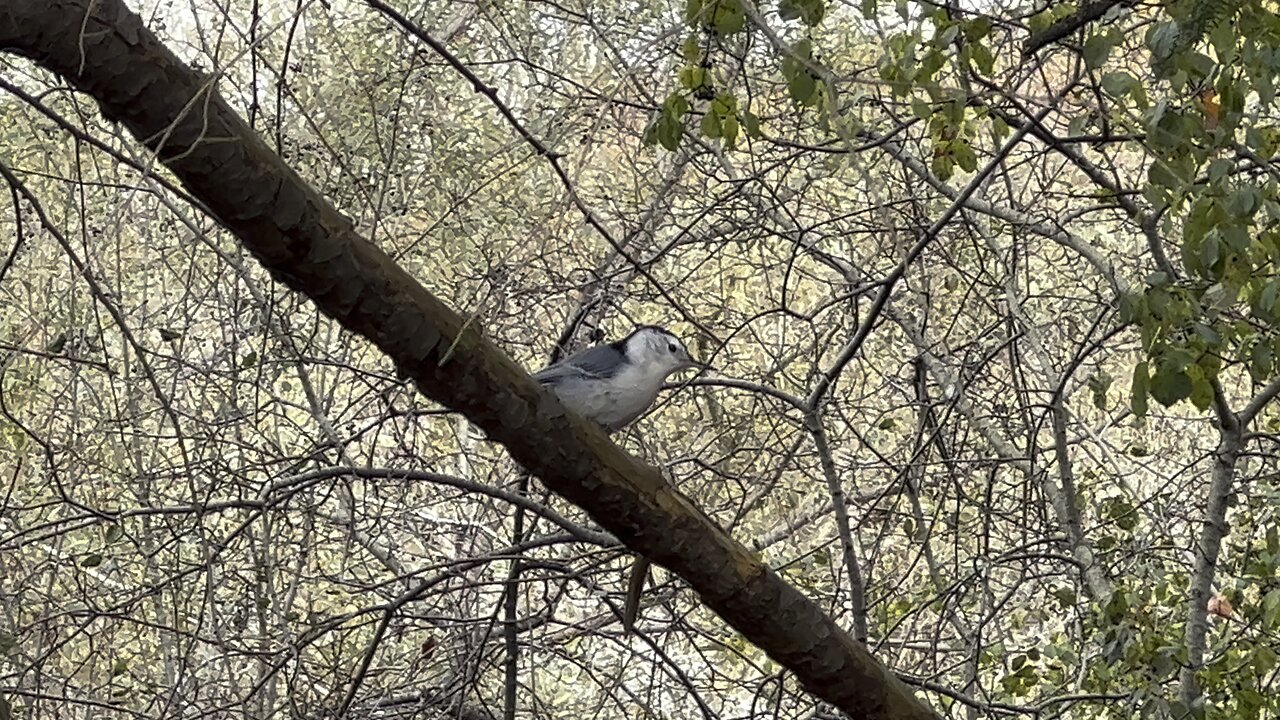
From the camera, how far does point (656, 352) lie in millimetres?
3021

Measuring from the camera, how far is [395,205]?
425cm

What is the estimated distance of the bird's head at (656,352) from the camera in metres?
2.97

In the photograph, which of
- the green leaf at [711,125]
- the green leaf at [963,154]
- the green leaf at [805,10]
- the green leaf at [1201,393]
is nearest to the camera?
the green leaf at [1201,393]

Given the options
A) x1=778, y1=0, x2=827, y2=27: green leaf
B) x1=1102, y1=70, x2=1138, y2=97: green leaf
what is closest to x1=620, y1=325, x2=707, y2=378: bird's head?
x1=778, y1=0, x2=827, y2=27: green leaf

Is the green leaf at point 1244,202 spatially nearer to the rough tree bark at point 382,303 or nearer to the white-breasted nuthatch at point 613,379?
the rough tree bark at point 382,303

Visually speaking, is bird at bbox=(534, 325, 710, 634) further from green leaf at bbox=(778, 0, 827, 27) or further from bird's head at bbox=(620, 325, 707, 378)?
green leaf at bbox=(778, 0, 827, 27)

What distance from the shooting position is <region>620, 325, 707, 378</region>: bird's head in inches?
117

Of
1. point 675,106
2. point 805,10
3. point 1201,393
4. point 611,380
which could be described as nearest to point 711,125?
point 675,106

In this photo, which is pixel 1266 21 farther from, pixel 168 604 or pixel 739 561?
pixel 168 604

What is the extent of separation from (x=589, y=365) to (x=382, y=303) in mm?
1217

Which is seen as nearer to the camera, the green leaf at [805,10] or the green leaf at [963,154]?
the green leaf at [805,10]

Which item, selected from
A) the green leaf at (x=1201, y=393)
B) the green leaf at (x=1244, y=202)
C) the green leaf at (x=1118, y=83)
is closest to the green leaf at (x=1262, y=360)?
the green leaf at (x=1201, y=393)

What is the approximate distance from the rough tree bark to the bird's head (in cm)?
72

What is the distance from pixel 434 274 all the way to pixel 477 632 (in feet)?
5.30
